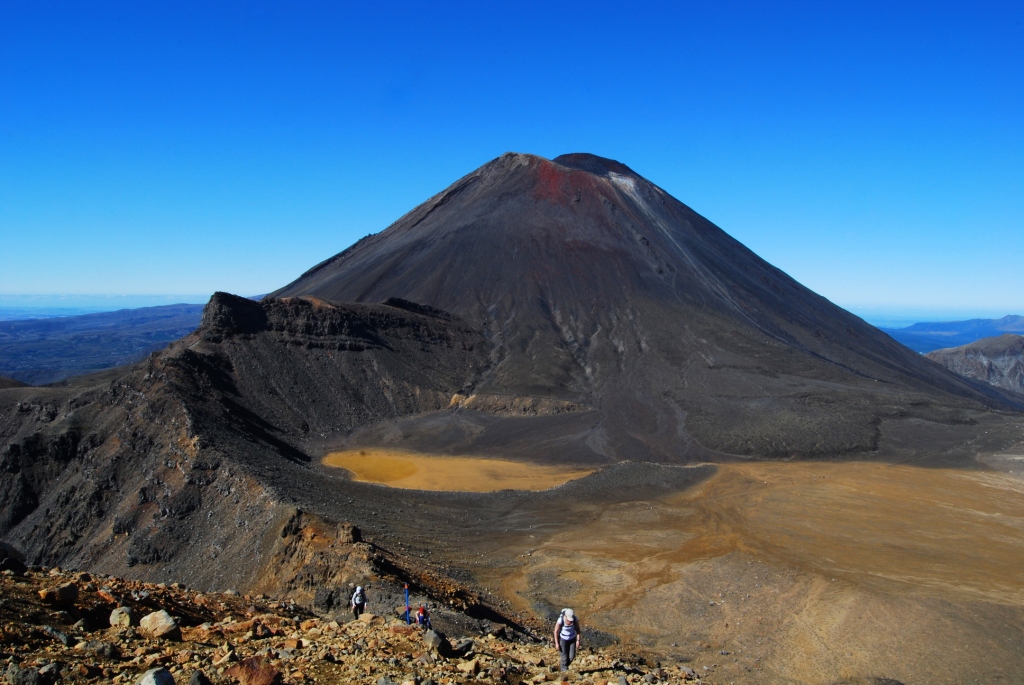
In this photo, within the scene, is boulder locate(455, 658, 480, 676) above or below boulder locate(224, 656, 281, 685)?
below

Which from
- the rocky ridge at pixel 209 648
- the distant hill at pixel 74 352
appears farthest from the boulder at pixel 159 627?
the distant hill at pixel 74 352

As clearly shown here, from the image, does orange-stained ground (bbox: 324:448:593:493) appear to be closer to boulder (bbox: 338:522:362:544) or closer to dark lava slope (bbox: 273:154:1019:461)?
dark lava slope (bbox: 273:154:1019:461)

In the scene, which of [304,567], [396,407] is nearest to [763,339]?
[396,407]

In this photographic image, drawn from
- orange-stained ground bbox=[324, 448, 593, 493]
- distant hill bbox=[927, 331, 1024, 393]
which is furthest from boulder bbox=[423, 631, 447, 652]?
distant hill bbox=[927, 331, 1024, 393]

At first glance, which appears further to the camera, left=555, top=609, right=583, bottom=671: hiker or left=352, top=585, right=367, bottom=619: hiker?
left=352, top=585, right=367, bottom=619: hiker

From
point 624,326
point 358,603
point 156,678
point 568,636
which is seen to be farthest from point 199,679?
point 624,326

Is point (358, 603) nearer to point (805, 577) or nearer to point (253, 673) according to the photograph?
point (253, 673)

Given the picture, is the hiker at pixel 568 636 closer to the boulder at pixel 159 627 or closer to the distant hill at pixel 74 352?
the boulder at pixel 159 627
